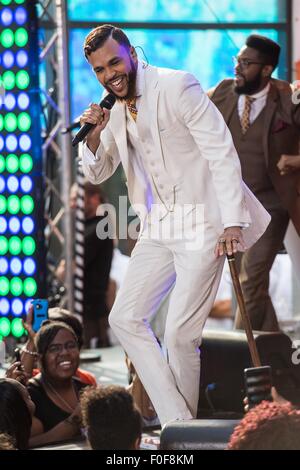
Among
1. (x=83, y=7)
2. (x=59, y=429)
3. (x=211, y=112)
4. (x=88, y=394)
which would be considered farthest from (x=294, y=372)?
(x=83, y=7)

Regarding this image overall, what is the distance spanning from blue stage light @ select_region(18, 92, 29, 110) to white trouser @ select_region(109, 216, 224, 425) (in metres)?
2.17

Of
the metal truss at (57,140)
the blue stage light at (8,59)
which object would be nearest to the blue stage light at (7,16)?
the blue stage light at (8,59)

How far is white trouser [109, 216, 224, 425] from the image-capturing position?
14.1 ft

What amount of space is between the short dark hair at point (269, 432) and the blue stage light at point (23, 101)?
159 inches

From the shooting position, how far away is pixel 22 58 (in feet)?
20.7

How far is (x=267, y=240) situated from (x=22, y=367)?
4.90 ft

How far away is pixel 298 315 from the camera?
7.59m

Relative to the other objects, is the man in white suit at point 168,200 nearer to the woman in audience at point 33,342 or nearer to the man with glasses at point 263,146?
the woman in audience at point 33,342

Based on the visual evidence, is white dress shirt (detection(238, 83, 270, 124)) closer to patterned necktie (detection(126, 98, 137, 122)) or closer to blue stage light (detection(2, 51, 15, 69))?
blue stage light (detection(2, 51, 15, 69))

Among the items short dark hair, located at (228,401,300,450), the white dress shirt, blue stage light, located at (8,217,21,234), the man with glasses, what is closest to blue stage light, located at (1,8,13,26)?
blue stage light, located at (8,217,21,234)

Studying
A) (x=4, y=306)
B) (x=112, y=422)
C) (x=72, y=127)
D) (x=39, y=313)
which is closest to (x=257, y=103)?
(x=72, y=127)

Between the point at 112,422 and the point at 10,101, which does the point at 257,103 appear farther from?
the point at 112,422

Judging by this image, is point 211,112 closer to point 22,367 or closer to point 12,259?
point 22,367

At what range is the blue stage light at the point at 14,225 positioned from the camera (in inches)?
253
